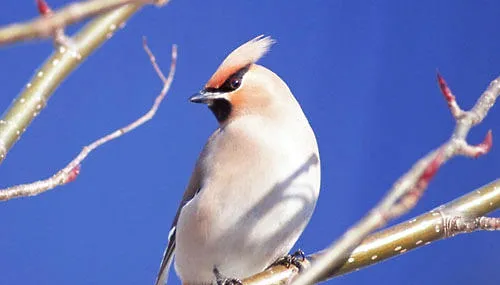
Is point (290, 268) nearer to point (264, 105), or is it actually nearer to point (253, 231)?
point (253, 231)

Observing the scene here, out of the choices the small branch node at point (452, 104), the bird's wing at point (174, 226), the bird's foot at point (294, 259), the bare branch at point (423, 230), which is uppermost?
the bird's wing at point (174, 226)

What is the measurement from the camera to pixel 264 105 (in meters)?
1.70

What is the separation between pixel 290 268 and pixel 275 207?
0.45ft

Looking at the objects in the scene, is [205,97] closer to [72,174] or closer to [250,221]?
[250,221]

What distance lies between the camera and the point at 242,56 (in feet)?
5.38

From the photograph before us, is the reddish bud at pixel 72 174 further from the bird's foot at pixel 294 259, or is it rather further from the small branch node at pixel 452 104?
the bird's foot at pixel 294 259

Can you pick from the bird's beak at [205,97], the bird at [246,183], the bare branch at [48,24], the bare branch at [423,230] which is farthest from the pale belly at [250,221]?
the bare branch at [48,24]

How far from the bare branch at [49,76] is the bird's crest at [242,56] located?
0.79 meters

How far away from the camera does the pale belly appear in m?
1.47

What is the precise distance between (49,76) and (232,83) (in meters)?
0.89

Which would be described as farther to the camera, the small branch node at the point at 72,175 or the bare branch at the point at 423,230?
the bare branch at the point at 423,230

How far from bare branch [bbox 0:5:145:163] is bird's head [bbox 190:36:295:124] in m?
0.83

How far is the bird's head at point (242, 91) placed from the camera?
1.67m

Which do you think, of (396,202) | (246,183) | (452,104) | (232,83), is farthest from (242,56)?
(396,202)
